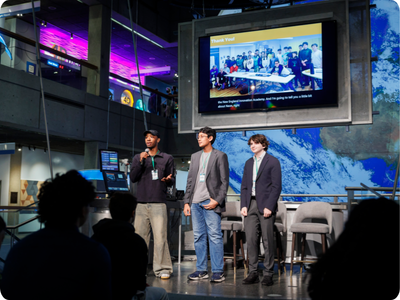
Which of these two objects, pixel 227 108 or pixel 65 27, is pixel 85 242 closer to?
pixel 227 108

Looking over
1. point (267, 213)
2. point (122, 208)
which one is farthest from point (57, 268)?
point (267, 213)

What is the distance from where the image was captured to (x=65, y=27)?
44.4ft

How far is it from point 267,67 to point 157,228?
2.91 m

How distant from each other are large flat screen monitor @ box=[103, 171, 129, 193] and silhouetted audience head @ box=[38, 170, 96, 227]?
10.7 feet

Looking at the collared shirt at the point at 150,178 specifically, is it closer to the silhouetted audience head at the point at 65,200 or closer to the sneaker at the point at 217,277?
the sneaker at the point at 217,277

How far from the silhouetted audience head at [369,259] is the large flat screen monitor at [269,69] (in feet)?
15.2

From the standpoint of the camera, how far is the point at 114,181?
4871 mm

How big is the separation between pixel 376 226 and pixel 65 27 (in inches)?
555

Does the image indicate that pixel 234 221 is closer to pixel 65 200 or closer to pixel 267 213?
pixel 267 213

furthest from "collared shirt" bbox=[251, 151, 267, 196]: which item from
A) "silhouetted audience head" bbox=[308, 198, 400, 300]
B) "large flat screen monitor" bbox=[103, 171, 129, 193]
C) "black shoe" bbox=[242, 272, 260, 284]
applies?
"silhouetted audience head" bbox=[308, 198, 400, 300]

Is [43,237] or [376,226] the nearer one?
[376,226]

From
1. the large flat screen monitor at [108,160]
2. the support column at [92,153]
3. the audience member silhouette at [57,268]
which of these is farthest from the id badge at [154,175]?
the support column at [92,153]

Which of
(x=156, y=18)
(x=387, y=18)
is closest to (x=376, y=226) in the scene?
(x=156, y=18)

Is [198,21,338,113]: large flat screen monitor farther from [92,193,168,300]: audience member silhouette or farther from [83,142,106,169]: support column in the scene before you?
[83,142,106,169]: support column
